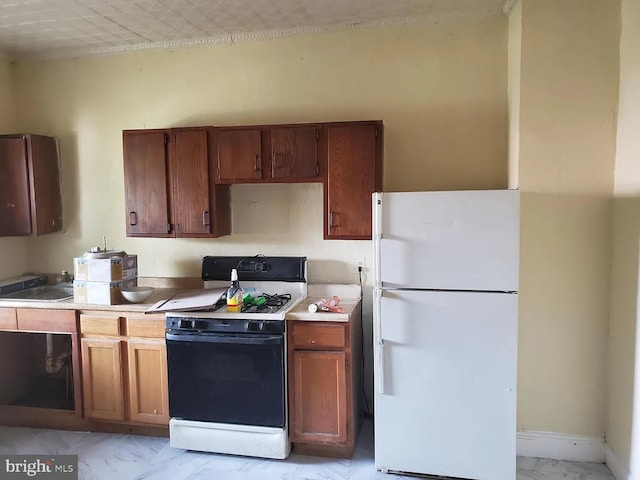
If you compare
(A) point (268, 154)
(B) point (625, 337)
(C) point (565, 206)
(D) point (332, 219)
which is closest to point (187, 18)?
(A) point (268, 154)

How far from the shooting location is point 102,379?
296 cm

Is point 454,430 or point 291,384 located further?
point 291,384

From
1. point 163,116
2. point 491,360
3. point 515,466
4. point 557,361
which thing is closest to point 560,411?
point 557,361

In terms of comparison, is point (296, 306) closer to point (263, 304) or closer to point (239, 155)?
point (263, 304)

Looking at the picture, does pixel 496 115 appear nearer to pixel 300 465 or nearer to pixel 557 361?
pixel 557 361

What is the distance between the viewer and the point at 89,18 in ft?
9.36

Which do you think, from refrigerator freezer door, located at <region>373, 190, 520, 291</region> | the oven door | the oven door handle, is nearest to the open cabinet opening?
the oven door

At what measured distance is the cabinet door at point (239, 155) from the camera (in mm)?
2938

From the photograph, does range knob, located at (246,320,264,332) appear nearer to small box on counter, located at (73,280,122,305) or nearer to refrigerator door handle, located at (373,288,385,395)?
refrigerator door handle, located at (373,288,385,395)

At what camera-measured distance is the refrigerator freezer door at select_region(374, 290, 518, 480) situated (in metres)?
2.38

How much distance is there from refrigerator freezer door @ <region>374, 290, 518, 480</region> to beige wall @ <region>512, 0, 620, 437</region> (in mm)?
364

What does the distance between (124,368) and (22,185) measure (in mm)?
1518

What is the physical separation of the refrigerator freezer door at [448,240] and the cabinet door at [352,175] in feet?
1.27

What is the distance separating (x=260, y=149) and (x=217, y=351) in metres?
1.25
